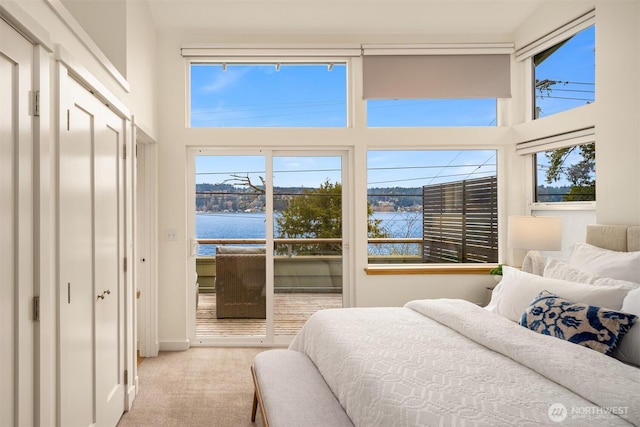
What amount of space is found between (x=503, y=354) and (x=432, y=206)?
2.41 m

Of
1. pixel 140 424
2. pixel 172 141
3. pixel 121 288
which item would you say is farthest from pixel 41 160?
pixel 172 141

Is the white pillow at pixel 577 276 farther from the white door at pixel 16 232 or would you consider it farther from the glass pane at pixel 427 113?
the white door at pixel 16 232

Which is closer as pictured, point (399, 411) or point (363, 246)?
point (399, 411)

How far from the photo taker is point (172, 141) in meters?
3.94

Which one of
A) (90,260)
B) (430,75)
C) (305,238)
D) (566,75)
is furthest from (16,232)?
(566,75)

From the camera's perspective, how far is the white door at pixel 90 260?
6.10ft

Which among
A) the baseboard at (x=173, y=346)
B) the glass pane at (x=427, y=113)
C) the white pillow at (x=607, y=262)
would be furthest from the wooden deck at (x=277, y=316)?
the white pillow at (x=607, y=262)

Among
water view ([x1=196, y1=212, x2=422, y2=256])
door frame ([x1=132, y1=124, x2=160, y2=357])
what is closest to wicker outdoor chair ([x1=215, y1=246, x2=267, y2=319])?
water view ([x1=196, y1=212, x2=422, y2=256])

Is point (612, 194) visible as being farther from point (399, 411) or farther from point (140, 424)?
point (140, 424)

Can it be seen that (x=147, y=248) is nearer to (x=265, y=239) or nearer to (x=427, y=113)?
(x=265, y=239)

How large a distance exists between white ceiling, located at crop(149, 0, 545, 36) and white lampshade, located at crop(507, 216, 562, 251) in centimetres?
189

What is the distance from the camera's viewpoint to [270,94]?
13.7 ft

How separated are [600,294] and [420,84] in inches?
101

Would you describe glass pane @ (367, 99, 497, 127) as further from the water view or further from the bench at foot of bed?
the bench at foot of bed
